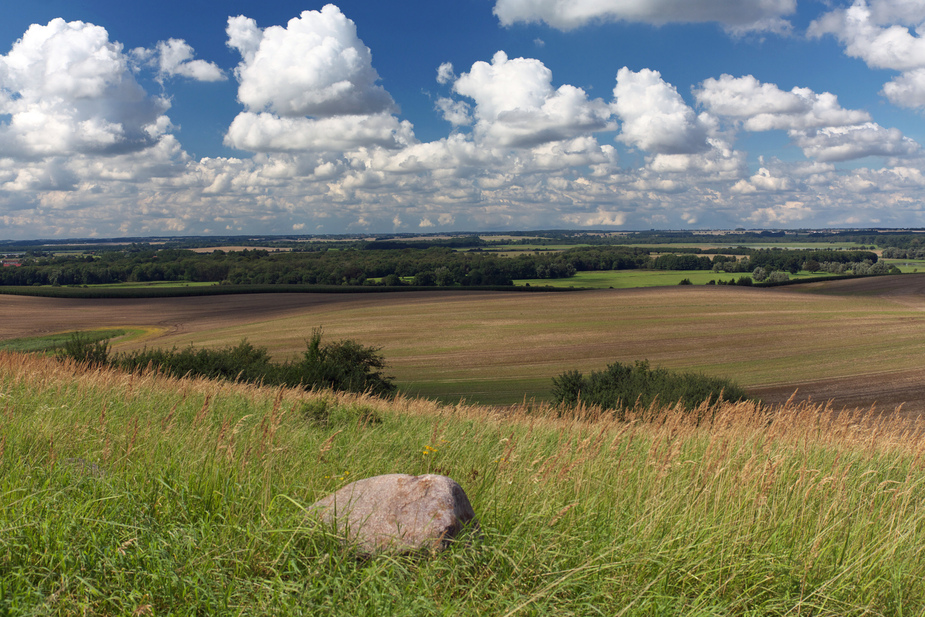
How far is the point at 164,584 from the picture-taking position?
112 inches

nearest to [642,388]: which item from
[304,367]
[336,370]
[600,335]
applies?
[336,370]

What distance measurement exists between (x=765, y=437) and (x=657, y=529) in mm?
2730

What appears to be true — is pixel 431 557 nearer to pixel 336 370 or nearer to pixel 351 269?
pixel 336 370

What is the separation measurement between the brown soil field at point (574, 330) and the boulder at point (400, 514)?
27.0 metres

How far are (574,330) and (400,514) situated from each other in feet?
185

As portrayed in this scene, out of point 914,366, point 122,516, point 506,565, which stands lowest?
point 914,366

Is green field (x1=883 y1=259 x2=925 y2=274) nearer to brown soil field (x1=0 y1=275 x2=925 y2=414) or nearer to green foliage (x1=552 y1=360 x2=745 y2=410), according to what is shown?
brown soil field (x1=0 y1=275 x2=925 y2=414)

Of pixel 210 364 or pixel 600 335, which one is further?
pixel 600 335

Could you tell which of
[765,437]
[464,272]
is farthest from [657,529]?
[464,272]

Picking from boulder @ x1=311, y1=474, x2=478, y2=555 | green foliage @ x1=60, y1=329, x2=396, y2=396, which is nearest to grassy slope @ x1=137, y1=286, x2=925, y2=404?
green foliage @ x1=60, y1=329, x2=396, y2=396

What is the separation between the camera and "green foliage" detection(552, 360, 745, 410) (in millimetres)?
23422

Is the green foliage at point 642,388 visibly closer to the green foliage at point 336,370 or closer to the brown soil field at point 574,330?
the brown soil field at point 574,330

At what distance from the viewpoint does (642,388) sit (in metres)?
25.1

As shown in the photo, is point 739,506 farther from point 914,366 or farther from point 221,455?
point 914,366
